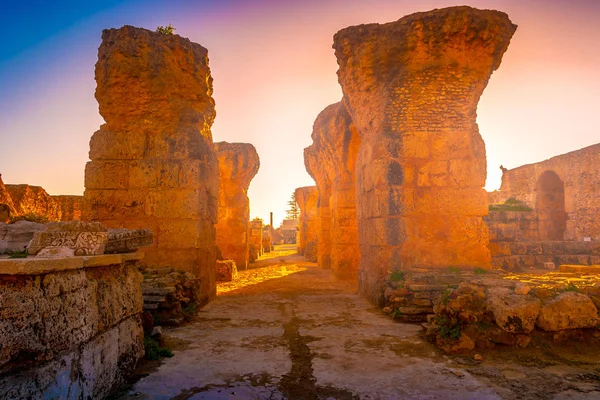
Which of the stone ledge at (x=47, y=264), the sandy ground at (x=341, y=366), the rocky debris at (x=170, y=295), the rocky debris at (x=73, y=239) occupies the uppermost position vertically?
the rocky debris at (x=73, y=239)

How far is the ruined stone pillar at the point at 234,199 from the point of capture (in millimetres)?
13258

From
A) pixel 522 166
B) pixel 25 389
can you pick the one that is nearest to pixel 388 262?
pixel 25 389

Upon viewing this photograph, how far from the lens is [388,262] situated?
6547 mm

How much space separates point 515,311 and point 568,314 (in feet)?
1.71

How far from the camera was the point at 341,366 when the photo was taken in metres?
3.46

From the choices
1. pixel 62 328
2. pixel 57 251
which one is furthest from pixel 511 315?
pixel 57 251

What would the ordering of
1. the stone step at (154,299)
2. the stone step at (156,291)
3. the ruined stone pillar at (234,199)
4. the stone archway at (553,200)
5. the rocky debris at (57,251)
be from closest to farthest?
the rocky debris at (57,251), the stone step at (154,299), the stone step at (156,291), the ruined stone pillar at (234,199), the stone archway at (553,200)

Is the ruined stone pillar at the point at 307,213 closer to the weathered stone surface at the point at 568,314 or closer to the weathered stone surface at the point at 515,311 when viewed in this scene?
the weathered stone surface at the point at 515,311

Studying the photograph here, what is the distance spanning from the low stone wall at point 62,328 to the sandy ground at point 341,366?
0.41 meters

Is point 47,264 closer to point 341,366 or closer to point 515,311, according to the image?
point 341,366

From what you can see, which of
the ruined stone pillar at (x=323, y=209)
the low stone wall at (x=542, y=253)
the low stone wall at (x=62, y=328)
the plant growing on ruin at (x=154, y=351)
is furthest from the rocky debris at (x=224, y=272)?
the low stone wall at (x=542, y=253)

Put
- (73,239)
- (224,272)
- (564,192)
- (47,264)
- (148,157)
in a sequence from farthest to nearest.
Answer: (564,192) → (224,272) → (148,157) → (73,239) → (47,264)

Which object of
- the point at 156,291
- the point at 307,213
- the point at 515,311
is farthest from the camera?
the point at 307,213

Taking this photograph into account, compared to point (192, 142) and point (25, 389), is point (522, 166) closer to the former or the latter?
point (192, 142)
